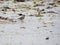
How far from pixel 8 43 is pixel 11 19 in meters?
2.48

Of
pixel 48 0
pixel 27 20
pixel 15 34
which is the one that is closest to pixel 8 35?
pixel 15 34

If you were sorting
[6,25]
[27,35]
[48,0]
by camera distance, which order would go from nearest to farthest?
[27,35] → [6,25] → [48,0]

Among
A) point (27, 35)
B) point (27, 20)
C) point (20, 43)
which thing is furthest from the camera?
point (27, 20)

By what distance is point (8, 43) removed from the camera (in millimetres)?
4480

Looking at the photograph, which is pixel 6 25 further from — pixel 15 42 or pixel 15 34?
pixel 15 42

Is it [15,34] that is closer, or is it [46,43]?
[46,43]

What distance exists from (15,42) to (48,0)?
7.33 m

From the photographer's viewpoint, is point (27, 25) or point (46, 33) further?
point (27, 25)

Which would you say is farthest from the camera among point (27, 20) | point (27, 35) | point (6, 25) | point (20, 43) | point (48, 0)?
point (48, 0)

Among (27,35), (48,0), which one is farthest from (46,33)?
(48,0)

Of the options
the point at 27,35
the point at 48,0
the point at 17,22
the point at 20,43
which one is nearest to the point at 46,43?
the point at 20,43

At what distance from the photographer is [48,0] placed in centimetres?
1170

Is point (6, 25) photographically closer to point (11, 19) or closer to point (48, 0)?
point (11, 19)

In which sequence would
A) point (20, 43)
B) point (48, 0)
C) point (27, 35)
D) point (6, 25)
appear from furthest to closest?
1. point (48, 0)
2. point (6, 25)
3. point (27, 35)
4. point (20, 43)
